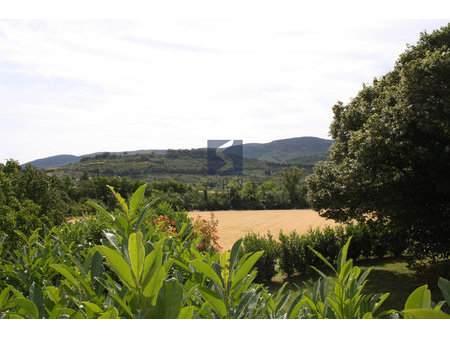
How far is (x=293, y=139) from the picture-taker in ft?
455

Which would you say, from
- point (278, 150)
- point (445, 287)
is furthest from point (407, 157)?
point (278, 150)

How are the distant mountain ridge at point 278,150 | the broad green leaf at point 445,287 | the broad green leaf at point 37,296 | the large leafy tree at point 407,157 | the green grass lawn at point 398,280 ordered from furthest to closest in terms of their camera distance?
1. the distant mountain ridge at point 278,150
2. the green grass lawn at point 398,280
3. the large leafy tree at point 407,157
4. the broad green leaf at point 37,296
5. the broad green leaf at point 445,287

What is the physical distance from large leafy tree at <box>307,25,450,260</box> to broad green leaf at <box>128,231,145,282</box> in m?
7.61

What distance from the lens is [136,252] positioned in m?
0.61

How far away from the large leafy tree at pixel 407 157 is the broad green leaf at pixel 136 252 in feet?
25.0

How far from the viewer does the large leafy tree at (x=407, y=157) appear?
22.9 ft

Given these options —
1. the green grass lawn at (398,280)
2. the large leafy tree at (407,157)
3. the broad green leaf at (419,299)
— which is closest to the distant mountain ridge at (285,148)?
the green grass lawn at (398,280)

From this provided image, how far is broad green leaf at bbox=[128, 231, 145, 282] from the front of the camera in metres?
0.60

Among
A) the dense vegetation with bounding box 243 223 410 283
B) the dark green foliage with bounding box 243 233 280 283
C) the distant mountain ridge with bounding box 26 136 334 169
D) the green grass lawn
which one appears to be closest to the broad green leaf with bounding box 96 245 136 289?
the green grass lawn

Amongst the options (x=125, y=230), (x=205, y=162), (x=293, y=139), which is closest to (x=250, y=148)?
(x=293, y=139)

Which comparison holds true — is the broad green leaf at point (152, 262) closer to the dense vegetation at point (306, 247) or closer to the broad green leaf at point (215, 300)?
the broad green leaf at point (215, 300)

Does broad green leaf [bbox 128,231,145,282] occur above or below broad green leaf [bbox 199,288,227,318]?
above

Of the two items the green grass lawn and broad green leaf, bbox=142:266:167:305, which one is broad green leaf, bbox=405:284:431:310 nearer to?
broad green leaf, bbox=142:266:167:305

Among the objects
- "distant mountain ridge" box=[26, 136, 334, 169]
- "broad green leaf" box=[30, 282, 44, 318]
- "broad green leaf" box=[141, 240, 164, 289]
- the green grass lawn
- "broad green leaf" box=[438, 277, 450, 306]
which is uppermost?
"distant mountain ridge" box=[26, 136, 334, 169]
